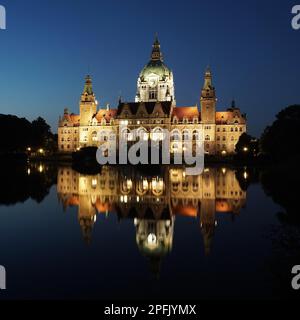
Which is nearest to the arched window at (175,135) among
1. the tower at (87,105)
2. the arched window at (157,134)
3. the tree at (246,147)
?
the arched window at (157,134)

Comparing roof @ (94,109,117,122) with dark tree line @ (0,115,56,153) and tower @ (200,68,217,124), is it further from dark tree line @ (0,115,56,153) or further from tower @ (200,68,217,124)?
tower @ (200,68,217,124)

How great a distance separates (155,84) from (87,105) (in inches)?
912

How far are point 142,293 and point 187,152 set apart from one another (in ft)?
306

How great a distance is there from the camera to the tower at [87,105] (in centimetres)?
12219

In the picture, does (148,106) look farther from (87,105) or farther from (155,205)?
(155,205)

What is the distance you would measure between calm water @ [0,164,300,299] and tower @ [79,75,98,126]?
9832 cm

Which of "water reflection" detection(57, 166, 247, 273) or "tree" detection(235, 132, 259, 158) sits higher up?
"tree" detection(235, 132, 259, 158)

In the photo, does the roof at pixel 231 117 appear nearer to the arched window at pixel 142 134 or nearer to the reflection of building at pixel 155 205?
the arched window at pixel 142 134

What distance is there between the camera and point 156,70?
417 feet

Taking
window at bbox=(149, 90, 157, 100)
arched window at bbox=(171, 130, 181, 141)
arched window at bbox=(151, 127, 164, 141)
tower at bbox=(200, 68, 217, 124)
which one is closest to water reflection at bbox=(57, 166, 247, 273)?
arched window at bbox=(171, 130, 181, 141)

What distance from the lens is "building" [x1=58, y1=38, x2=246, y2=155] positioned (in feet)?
356

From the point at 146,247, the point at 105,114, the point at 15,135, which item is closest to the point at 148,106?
the point at 105,114
